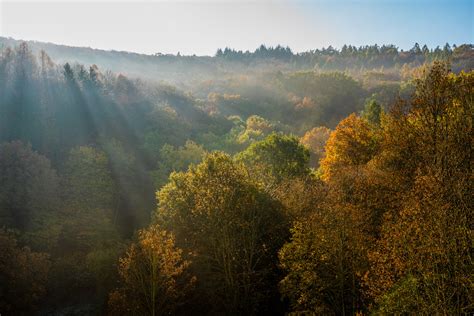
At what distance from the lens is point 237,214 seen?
3266 centimetres

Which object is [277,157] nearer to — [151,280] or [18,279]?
[151,280]

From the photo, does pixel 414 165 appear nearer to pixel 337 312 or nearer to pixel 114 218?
pixel 337 312

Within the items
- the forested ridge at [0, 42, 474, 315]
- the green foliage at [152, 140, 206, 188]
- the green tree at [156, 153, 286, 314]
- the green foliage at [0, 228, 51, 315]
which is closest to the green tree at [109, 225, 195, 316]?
the forested ridge at [0, 42, 474, 315]

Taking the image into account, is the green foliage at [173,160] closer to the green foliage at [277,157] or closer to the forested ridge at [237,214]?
the forested ridge at [237,214]

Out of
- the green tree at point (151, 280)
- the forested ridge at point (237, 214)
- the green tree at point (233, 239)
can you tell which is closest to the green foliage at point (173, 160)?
the forested ridge at point (237, 214)

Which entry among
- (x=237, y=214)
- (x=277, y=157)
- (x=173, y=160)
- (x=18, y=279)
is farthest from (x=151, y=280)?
(x=173, y=160)

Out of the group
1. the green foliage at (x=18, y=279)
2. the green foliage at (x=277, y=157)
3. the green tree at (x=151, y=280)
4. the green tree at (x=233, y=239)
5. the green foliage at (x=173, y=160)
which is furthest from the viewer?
the green foliage at (x=173, y=160)

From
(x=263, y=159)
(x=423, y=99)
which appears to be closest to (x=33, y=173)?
(x=263, y=159)

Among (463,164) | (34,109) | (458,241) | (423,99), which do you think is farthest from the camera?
(34,109)

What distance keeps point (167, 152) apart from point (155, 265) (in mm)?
42888

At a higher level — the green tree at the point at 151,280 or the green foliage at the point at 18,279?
the green tree at the point at 151,280

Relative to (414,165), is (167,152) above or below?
below

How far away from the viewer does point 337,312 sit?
2458cm

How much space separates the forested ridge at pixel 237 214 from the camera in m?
20.0
